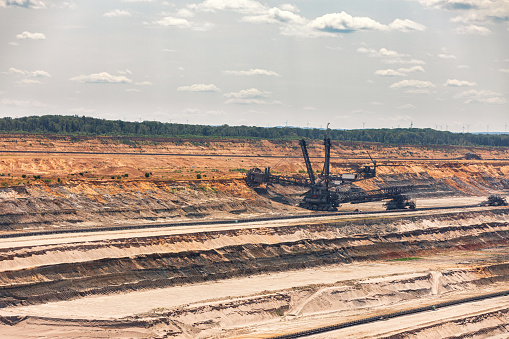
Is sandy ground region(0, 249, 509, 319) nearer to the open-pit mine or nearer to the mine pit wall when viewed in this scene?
the open-pit mine

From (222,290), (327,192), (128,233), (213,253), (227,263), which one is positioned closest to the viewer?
(222,290)

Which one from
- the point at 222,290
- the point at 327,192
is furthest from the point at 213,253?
the point at 327,192

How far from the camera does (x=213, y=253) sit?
80.8m

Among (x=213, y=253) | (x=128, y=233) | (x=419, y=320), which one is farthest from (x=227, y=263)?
(x=419, y=320)

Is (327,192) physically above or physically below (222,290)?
above

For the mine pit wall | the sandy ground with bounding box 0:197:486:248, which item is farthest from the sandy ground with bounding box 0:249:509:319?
the sandy ground with bounding box 0:197:486:248

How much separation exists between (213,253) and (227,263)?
1.94m

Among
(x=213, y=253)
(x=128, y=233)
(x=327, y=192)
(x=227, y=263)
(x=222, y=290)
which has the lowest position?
(x=222, y=290)

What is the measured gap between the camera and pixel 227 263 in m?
80.6

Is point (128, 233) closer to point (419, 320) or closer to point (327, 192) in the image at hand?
point (419, 320)

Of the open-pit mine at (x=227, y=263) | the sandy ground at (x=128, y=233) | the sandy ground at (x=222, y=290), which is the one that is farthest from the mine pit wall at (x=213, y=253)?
the sandy ground at (x=128, y=233)

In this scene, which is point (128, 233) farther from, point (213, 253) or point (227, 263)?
point (227, 263)

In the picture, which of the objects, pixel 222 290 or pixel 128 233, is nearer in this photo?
pixel 222 290

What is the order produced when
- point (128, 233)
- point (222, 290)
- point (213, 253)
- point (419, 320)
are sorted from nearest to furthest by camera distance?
1. point (419, 320)
2. point (222, 290)
3. point (213, 253)
4. point (128, 233)
